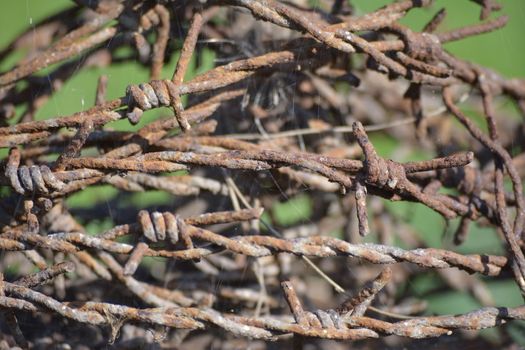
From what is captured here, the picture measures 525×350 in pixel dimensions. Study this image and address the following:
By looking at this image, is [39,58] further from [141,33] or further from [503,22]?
[503,22]

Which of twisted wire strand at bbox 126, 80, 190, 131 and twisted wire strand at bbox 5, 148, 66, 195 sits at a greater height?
twisted wire strand at bbox 126, 80, 190, 131

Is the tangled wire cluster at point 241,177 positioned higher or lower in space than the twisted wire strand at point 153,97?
lower

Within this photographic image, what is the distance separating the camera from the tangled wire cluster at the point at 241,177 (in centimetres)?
66

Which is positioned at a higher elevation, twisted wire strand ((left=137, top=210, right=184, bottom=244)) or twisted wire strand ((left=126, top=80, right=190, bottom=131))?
twisted wire strand ((left=126, top=80, right=190, bottom=131))

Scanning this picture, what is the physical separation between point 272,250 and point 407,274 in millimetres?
532

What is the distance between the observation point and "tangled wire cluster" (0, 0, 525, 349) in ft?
2.18

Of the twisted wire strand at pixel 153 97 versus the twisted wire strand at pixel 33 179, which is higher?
the twisted wire strand at pixel 153 97

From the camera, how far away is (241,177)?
2.99ft

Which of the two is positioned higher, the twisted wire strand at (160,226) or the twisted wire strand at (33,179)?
the twisted wire strand at (33,179)

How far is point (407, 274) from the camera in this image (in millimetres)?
1147

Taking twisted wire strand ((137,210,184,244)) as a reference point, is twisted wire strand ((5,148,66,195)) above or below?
above

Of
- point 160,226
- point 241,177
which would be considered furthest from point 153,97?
point 241,177

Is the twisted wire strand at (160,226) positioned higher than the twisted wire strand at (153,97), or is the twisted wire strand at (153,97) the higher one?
the twisted wire strand at (153,97)

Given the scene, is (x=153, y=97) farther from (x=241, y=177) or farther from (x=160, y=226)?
(x=241, y=177)
